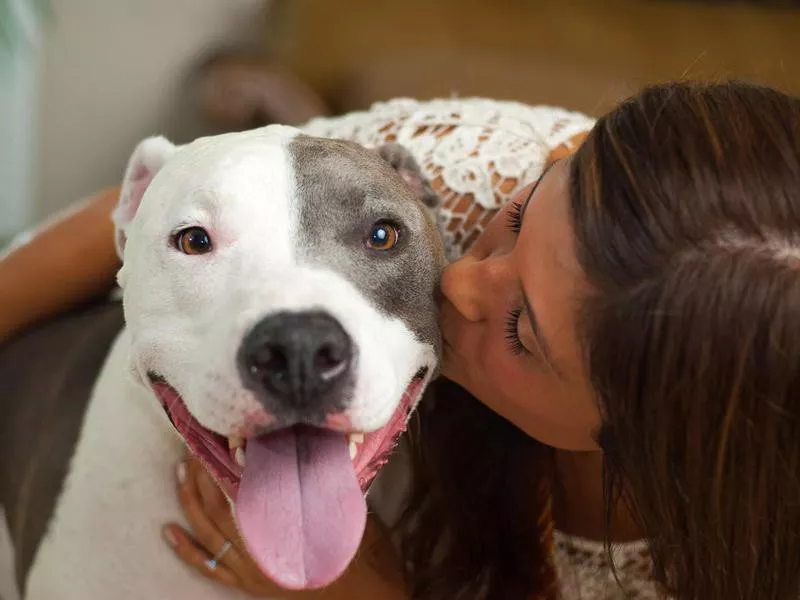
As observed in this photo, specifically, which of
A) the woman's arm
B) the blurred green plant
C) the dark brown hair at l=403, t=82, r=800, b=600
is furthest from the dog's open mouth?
the blurred green plant

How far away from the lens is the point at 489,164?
1507 mm

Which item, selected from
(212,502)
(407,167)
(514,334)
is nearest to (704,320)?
(514,334)

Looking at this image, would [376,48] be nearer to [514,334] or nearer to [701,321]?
[514,334]

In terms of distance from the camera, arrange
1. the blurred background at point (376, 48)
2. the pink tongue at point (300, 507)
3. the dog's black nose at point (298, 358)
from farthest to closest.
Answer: the blurred background at point (376, 48), the pink tongue at point (300, 507), the dog's black nose at point (298, 358)

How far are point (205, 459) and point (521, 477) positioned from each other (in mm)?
664

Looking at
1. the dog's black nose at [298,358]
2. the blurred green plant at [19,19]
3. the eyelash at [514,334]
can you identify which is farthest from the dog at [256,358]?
the blurred green plant at [19,19]

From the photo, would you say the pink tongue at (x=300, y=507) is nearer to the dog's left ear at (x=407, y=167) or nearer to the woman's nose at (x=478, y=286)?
the woman's nose at (x=478, y=286)

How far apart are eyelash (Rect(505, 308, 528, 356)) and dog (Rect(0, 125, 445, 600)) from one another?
11 centimetres

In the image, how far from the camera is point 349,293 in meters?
1.06

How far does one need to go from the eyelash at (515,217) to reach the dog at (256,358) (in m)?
0.12

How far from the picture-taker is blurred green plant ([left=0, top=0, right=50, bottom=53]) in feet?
7.73

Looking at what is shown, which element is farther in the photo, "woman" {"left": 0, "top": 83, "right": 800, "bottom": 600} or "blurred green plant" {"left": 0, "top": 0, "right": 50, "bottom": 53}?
"blurred green plant" {"left": 0, "top": 0, "right": 50, "bottom": 53}

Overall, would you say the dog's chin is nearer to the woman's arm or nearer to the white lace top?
the white lace top

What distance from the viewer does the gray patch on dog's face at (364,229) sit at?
112 centimetres
